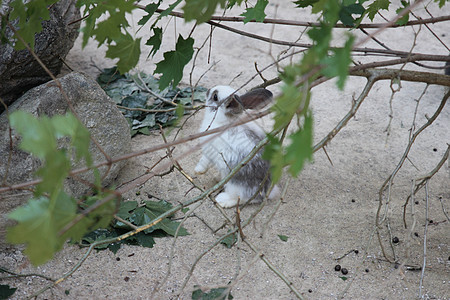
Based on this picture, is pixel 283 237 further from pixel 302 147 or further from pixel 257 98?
pixel 302 147

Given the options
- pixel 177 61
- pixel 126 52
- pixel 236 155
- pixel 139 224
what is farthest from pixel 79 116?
pixel 126 52

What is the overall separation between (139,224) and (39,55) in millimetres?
1522

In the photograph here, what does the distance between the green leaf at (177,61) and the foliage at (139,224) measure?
3.83ft

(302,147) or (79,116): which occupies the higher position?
(302,147)

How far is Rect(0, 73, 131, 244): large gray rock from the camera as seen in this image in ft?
9.48

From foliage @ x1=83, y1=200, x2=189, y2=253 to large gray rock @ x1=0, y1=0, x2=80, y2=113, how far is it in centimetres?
107

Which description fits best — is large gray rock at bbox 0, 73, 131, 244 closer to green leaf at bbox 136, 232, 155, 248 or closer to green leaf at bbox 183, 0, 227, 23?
green leaf at bbox 136, 232, 155, 248

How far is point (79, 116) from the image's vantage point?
3.30 metres

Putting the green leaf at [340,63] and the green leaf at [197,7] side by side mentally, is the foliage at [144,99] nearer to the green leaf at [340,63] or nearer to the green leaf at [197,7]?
the green leaf at [197,7]

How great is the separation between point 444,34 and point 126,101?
3.82m

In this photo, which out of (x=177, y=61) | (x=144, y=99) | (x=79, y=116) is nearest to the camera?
(x=177, y=61)

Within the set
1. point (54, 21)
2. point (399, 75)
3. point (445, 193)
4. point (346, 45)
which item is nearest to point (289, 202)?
point (445, 193)

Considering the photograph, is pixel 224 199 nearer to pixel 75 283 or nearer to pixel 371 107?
pixel 75 283

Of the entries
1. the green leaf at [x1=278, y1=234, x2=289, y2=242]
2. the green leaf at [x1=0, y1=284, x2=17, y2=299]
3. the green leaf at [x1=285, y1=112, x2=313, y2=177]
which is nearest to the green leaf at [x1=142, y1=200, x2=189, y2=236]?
the green leaf at [x1=278, y1=234, x2=289, y2=242]
